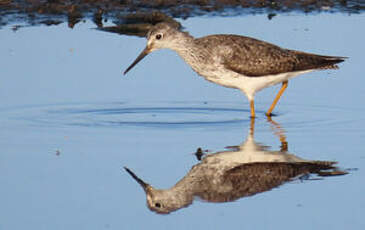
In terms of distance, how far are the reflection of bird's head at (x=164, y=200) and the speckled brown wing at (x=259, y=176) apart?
22cm

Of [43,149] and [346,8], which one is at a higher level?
[346,8]

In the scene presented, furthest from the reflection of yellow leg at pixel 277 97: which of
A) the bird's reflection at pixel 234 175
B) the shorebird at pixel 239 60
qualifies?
the bird's reflection at pixel 234 175

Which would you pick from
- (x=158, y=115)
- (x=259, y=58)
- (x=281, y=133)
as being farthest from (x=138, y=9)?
(x=281, y=133)

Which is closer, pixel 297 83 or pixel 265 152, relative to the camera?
pixel 265 152

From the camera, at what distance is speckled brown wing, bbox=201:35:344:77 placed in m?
12.1

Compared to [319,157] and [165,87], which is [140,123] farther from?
[319,157]

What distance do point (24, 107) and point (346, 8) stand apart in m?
7.76

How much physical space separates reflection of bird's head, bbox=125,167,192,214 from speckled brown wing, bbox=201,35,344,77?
3.52 m

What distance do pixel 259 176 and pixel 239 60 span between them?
3096 millimetres

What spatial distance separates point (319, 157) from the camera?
9852 millimetres

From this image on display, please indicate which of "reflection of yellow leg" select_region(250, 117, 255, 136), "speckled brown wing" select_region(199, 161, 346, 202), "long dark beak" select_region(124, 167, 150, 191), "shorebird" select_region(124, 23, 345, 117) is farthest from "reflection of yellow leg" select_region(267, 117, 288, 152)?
"long dark beak" select_region(124, 167, 150, 191)

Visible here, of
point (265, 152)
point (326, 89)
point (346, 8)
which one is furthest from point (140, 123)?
point (346, 8)

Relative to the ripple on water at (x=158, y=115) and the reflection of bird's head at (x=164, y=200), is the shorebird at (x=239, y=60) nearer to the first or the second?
the ripple on water at (x=158, y=115)

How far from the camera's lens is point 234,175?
30.6 feet
